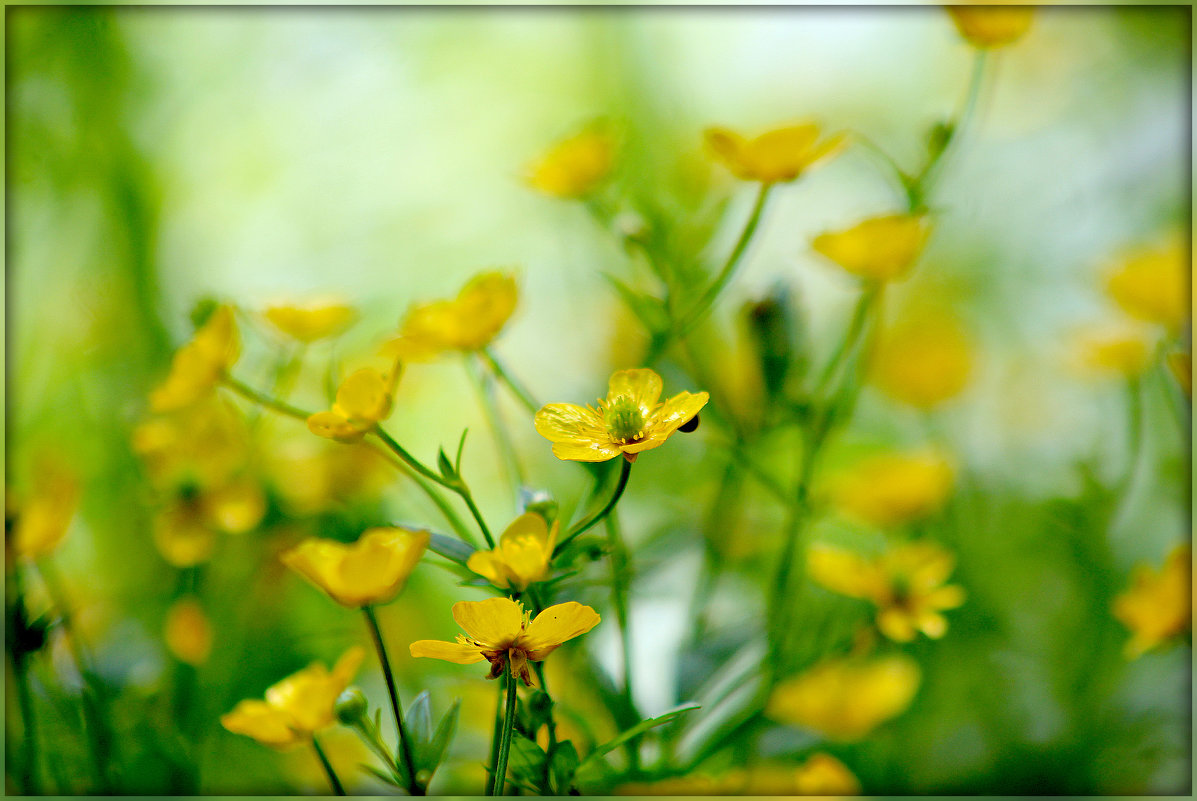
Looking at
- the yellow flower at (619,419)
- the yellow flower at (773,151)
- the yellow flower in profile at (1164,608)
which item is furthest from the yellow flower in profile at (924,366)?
the yellow flower at (619,419)

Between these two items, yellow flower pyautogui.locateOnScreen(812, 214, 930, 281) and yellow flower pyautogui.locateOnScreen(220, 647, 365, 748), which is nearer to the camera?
yellow flower pyautogui.locateOnScreen(220, 647, 365, 748)

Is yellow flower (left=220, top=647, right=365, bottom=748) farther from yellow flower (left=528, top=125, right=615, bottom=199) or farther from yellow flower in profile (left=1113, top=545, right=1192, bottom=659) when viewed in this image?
yellow flower in profile (left=1113, top=545, right=1192, bottom=659)

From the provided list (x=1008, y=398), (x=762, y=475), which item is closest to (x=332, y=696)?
(x=762, y=475)

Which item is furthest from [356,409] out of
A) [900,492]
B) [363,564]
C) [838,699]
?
[900,492]

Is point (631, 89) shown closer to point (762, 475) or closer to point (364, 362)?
point (364, 362)

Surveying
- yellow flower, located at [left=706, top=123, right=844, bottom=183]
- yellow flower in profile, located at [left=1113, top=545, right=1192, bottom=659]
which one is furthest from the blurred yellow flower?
yellow flower in profile, located at [left=1113, top=545, right=1192, bottom=659]

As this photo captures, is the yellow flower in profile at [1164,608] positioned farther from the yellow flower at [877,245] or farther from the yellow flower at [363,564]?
the yellow flower at [363,564]

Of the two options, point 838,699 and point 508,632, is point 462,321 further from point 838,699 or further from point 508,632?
point 838,699

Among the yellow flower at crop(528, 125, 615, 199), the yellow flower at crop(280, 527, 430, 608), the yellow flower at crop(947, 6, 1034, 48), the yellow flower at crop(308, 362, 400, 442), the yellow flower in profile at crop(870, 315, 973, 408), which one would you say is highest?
the yellow flower at crop(947, 6, 1034, 48)
